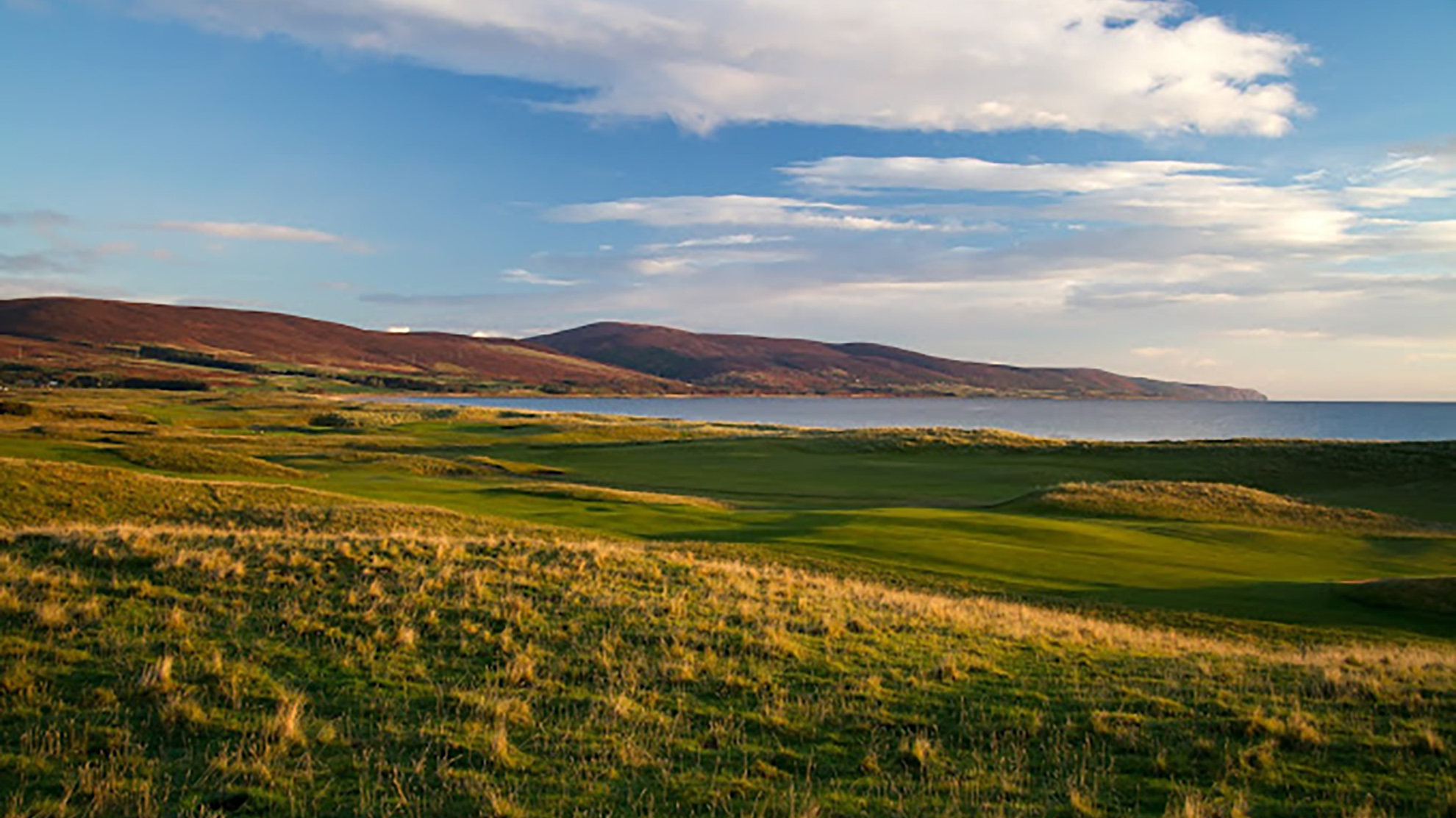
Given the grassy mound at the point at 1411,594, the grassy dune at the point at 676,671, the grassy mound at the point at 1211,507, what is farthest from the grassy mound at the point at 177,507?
the grassy mound at the point at 1211,507

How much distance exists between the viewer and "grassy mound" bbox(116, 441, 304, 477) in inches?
1499

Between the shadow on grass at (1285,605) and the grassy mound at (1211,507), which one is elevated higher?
the grassy mound at (1211,507)

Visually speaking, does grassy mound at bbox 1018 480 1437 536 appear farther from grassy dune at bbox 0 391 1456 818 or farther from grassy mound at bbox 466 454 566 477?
grassy mound at bbox 466 454 566 477

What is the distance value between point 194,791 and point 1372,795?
9187 mm

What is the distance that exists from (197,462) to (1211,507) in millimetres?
44682

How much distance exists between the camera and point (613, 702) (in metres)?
8.73

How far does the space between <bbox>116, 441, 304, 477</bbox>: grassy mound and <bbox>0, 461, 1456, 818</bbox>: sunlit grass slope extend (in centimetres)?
2499

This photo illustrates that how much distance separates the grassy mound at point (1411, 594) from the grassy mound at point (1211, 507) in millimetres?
14551

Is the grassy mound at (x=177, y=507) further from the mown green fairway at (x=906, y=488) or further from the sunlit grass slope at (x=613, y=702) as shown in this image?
the sunlit grass slope at (x=613, y=702)

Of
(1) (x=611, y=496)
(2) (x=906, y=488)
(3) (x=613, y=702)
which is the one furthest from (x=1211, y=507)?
(3) (x=613, y=702)

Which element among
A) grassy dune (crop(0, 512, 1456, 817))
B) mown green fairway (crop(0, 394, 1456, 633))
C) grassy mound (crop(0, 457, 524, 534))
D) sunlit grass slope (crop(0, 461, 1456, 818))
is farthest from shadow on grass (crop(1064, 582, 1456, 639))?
grassy mound (crop(0, 457, 524, 534))

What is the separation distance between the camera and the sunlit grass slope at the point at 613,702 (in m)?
6.77

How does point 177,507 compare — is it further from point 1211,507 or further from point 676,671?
point 1211,507

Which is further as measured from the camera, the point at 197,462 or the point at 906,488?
the point at 906,488
